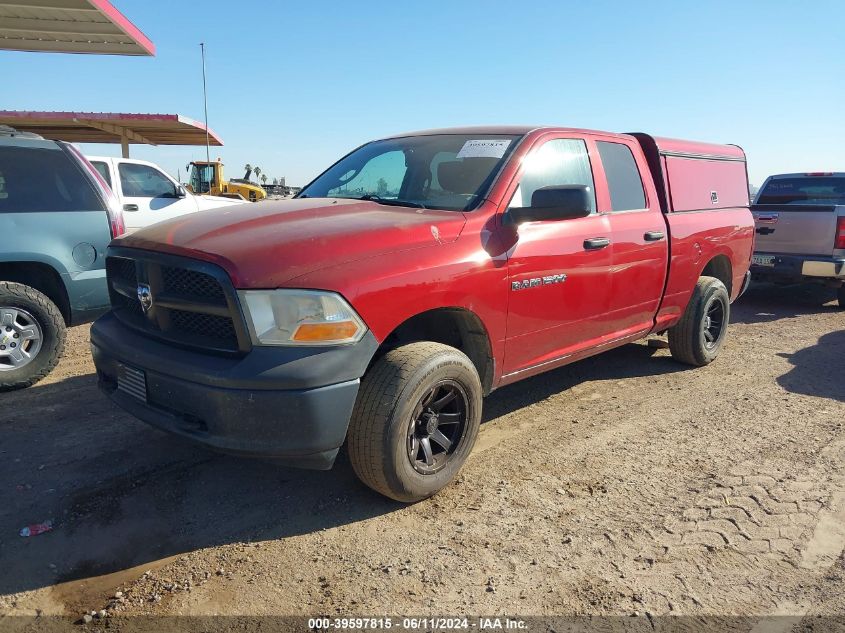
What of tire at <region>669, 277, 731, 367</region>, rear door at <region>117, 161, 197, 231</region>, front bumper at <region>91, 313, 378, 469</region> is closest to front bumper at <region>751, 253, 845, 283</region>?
tire at <region>669, 277, 731, 367</region>

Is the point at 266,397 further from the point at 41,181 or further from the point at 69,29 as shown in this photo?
the point at 69,29

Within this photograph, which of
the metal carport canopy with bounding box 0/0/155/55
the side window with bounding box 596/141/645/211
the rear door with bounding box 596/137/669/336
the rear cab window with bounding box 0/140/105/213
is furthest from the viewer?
the metal carport canopy with bounding box 0/0/155/55

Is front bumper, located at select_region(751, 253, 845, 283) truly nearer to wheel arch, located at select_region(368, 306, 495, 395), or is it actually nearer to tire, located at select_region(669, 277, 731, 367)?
tire, located at select_region(669, 277, 731, 367)

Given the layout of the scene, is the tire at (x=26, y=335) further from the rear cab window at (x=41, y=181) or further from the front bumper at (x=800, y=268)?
the front bumper at (x=800, y=268)

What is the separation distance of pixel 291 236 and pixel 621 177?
2752mm

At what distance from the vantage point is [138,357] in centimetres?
286

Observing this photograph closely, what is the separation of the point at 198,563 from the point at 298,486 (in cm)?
74

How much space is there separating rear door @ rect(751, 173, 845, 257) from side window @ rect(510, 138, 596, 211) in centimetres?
583

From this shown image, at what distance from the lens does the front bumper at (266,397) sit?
2498mm

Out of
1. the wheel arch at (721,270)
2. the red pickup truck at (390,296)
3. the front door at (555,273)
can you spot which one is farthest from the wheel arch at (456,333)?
the wheel arch at (721,270)

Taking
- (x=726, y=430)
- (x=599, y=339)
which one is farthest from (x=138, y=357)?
(x=726, y=430)

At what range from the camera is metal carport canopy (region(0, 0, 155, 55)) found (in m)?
9.90

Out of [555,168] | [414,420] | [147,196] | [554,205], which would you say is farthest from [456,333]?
[147,196]

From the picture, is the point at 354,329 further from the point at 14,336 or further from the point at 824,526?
the point at 14,336
